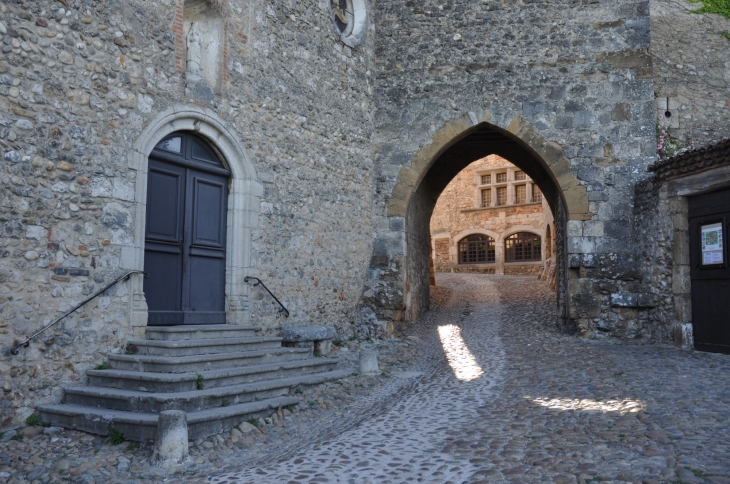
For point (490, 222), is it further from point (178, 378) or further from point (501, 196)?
point (178, 378)

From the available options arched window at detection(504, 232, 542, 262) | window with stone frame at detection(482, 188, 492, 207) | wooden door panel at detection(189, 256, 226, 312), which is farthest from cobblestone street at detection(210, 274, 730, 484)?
window with stone frame at detection(482, 188, 492, 207)

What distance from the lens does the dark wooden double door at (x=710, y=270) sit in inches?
305

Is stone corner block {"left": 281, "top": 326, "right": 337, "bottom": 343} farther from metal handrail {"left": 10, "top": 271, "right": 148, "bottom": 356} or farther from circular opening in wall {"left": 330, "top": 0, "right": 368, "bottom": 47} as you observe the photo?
circular opening in wall {"left": 330, "top": 0, "right": 368, "bottom": 47}

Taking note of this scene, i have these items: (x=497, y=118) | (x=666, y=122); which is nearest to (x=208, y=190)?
(x=497, y=118)

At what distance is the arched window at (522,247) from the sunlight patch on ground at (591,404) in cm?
1789

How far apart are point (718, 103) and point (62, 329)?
1091cm

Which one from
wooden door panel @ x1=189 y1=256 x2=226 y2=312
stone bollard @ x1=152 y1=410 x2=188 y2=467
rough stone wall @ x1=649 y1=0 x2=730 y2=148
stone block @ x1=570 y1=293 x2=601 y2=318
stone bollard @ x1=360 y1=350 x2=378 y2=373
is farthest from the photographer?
rough stone wall @ x1=649 y1=0 x2=730 y2=148

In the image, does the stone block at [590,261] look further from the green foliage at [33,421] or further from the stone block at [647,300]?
the green foliage at [33,421]

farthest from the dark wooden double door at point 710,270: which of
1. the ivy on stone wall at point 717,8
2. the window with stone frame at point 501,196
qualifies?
the window with stone frame at point 501,196

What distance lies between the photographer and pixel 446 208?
25375 mm

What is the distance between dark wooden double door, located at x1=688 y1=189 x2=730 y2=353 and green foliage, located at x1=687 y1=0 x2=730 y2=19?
4.93 m

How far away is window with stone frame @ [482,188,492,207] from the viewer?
24922mm

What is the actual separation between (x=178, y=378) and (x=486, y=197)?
Answer: 21296 mm

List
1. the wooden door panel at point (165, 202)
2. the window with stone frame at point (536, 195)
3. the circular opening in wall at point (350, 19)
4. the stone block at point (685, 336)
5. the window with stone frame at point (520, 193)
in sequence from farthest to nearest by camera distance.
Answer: the window with stone frame at point (520, 193), the window with stone frame at point (536, 195), the circular opening in wall at point (350, 19), the stone block at point (685, 336), the wooden door panel at point (165, 202)
